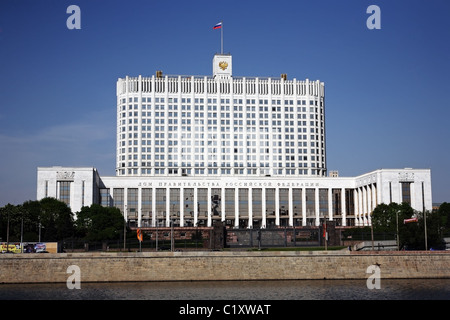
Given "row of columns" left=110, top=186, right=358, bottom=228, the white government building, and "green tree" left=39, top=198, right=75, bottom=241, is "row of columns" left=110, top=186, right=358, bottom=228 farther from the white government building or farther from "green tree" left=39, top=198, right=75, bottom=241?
"green tree" left=39, top=198, right=75, bottom=241

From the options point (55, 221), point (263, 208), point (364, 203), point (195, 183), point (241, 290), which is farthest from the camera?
point (263, 208)

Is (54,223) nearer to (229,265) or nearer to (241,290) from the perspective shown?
(229,265)

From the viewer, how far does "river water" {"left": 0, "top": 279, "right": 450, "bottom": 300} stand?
223ft

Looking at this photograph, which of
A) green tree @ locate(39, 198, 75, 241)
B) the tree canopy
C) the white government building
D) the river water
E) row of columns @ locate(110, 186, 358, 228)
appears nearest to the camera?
the river water

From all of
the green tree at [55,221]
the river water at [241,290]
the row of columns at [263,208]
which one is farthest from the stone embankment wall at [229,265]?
the row of columns at [263,208]

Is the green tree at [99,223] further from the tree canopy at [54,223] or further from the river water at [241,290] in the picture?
the river water at [241,290]

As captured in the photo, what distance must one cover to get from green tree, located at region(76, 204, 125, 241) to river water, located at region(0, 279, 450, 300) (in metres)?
51.1

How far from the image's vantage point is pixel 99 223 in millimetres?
136375

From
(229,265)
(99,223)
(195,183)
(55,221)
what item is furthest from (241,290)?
(195,183)

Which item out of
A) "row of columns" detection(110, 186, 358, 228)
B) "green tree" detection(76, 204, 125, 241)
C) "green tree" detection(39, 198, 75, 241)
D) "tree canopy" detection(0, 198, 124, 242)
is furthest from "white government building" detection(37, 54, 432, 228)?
"green tree" detection(39, 198, 75, 241)

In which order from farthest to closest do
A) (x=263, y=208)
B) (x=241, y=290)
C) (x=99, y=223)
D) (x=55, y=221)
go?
1. (x=263, y=208)
2. (x=99, y=223)
3. (x=55, y=221)
4. (x=241, y=290)

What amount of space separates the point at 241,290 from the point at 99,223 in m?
69.0
